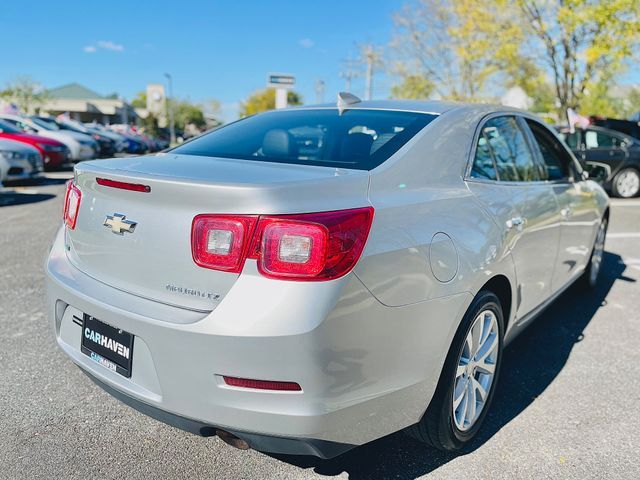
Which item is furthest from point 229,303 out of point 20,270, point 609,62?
point 609,62

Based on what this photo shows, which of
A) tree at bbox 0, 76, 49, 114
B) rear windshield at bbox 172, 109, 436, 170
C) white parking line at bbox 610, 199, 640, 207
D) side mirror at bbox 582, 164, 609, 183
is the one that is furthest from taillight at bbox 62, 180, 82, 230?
tree at bbox 0, 76, 49, 114

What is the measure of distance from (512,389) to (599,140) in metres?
11.0

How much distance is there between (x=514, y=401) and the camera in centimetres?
288

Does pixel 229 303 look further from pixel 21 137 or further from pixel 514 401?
pixel 21 137

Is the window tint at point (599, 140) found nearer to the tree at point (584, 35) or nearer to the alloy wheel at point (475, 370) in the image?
the tree at point (584, 35)

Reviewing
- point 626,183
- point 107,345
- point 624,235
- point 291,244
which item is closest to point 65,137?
point 624,235

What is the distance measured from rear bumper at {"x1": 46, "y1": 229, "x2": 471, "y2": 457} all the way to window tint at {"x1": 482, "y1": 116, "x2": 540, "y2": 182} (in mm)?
1222

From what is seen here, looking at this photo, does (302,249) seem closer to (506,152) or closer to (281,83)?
(506,152)

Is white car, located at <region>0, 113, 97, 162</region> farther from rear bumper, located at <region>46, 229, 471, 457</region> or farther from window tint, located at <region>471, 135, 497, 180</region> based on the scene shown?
rear bumper, located at <region>46, 229, 471, 457</region>

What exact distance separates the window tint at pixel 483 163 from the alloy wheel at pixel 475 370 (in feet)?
2.22

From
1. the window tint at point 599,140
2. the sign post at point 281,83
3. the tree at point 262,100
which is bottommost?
the window tint at point 599,140

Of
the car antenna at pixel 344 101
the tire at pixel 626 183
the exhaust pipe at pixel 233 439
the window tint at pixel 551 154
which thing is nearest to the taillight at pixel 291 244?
the exhaust pipe at pixel 233 439

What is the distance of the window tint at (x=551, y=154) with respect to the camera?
141 inches

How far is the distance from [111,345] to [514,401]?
82.8 inches
